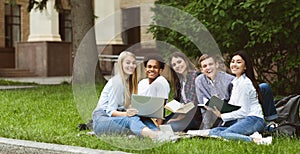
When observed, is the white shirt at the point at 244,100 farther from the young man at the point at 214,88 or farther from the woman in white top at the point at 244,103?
the young man at the point at 214,88

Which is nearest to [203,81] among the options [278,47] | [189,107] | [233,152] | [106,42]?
[189,107]

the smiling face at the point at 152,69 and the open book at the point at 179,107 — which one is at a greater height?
the smiling face at the point at 152,69

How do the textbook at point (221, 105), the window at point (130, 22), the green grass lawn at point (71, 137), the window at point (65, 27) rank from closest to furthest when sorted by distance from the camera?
the green grass lawn at point (71, 137), the textbook at point (221, 105), the window at point (130, 22), the window at point (65, 27)

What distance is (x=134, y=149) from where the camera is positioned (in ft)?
19.3

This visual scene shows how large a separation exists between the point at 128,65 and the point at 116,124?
0.71 metres

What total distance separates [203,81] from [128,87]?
0.99 metres

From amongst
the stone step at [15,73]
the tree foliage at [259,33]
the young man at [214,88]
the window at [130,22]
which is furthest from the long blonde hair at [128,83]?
the window at [130,22]

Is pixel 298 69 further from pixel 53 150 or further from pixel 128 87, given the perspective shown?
pixel 53 150

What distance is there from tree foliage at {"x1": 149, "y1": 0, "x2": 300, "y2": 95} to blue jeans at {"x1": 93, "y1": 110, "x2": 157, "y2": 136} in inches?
233

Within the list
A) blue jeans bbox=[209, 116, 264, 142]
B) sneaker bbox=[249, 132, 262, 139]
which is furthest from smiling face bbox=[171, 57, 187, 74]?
sneaker bbox=[249, 132, 262, 139]

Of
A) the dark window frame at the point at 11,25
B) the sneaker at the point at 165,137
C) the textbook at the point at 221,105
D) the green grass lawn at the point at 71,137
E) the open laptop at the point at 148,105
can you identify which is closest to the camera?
the green grass lawn at the point at 71,137

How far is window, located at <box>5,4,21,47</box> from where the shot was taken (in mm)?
29469

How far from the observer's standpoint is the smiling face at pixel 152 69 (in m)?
6.77

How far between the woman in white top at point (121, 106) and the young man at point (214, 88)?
84 cm
